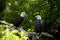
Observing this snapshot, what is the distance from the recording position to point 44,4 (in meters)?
7.38

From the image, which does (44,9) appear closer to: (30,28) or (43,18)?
(43,18)

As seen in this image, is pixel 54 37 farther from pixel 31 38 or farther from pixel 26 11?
pixel 26 11

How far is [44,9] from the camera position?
730 cm

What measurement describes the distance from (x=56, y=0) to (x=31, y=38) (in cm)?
208

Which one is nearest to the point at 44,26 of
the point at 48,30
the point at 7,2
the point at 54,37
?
the point at 48,30

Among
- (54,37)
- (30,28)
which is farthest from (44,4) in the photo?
(54,37)

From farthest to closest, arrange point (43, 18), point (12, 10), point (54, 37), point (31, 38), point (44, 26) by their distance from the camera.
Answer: point (12, 10), point (43, 18), point (44, 26), point (54, 37), point (31, 38)

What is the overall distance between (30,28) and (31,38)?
1435 millimetres

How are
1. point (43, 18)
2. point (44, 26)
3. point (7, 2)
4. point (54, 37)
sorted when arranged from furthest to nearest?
1. point (7, 2)
2. point (43, 18)
3. point (44, 26)
4. point (54, 37)

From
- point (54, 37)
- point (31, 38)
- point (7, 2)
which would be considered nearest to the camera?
point (31, 38)

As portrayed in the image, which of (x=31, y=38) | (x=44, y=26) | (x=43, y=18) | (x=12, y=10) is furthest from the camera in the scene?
(x=12, y=10)

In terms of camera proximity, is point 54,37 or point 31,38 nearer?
point 31,38

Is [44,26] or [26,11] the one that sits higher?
[26,11]

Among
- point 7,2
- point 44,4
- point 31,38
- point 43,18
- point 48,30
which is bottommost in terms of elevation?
point 31,38
